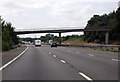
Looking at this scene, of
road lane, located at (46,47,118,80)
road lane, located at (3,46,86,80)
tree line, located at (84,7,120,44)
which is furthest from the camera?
tree line, located at (84,7,120,44)

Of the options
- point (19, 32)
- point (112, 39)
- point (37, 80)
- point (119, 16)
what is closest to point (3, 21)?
point (19, 32)

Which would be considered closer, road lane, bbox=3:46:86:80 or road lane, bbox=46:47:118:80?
road lane, bbox=3:46:86:80

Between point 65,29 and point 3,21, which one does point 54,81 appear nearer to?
point 3,21

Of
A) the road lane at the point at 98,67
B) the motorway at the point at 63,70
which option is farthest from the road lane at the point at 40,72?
the road lane at the point at 98,67

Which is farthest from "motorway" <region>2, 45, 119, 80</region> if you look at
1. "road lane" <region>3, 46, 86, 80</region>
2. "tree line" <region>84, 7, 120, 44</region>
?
"tree line" <region>84, 7, 120, 44</region>

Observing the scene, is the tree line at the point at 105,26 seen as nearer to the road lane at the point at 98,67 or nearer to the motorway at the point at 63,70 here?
the road lane at the point at 98,67

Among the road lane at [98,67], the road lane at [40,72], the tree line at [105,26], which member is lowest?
the road lane at [98,67]

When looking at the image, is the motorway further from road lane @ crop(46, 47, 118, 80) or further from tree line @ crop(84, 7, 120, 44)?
tree line @ crop(84, 7, 120, 44)

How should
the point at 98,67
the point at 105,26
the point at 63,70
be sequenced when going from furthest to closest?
the point at 105,26 < the point at 98,67 < the point at 63,70

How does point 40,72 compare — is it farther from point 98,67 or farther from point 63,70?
point 98,67

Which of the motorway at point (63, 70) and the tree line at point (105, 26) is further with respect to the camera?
the tree line at point (105, 26)

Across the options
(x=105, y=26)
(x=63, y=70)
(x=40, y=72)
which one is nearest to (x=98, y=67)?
(x=63, y=70)

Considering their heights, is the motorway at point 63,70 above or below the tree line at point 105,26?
below

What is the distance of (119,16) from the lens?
76938 mm
